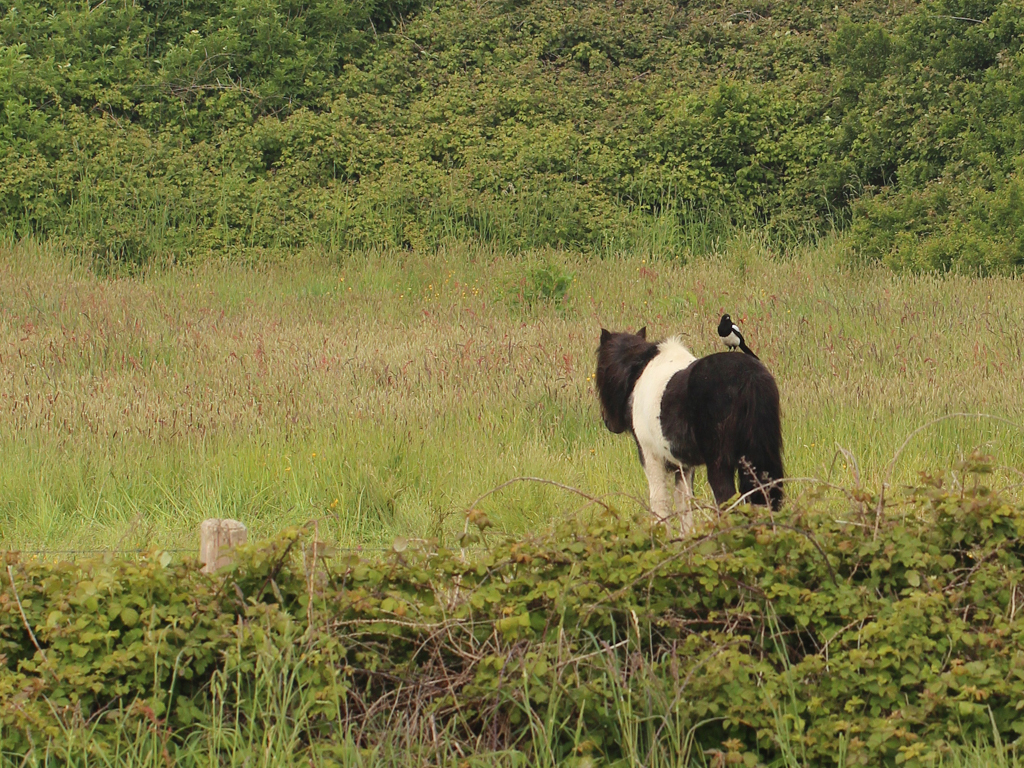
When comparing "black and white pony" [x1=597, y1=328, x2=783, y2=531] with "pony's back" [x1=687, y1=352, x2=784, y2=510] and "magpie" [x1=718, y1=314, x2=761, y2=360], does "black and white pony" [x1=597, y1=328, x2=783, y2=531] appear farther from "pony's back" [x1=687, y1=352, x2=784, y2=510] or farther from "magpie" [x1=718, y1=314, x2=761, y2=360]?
"magpie" [x1=718, y1=314, x2=761, y2=360]

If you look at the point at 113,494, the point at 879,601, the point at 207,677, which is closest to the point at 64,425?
the point at 113,494

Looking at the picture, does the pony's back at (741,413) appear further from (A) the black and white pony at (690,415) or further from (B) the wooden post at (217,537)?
(B) the wooden post at (217,537)

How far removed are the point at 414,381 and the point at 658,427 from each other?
3.84m

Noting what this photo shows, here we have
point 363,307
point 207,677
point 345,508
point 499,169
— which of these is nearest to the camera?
point 207,677

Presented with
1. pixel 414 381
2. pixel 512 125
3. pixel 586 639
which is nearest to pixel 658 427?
pixel 586 639

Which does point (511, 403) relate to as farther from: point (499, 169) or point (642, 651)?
point (499, 169)

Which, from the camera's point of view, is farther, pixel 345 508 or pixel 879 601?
pixel 345 508

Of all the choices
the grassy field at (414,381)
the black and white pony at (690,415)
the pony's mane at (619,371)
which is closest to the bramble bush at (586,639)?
the grassy field at (414,381)

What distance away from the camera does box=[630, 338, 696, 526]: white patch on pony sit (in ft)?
20.7

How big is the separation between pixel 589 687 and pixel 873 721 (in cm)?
86

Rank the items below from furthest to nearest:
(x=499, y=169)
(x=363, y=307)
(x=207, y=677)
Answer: (x=499, y=169)
(x=363, y=307)
(x=207, y=677)

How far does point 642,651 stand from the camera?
4.02m

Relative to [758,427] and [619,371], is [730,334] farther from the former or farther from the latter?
[758,427]

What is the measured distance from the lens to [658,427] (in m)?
6.27
